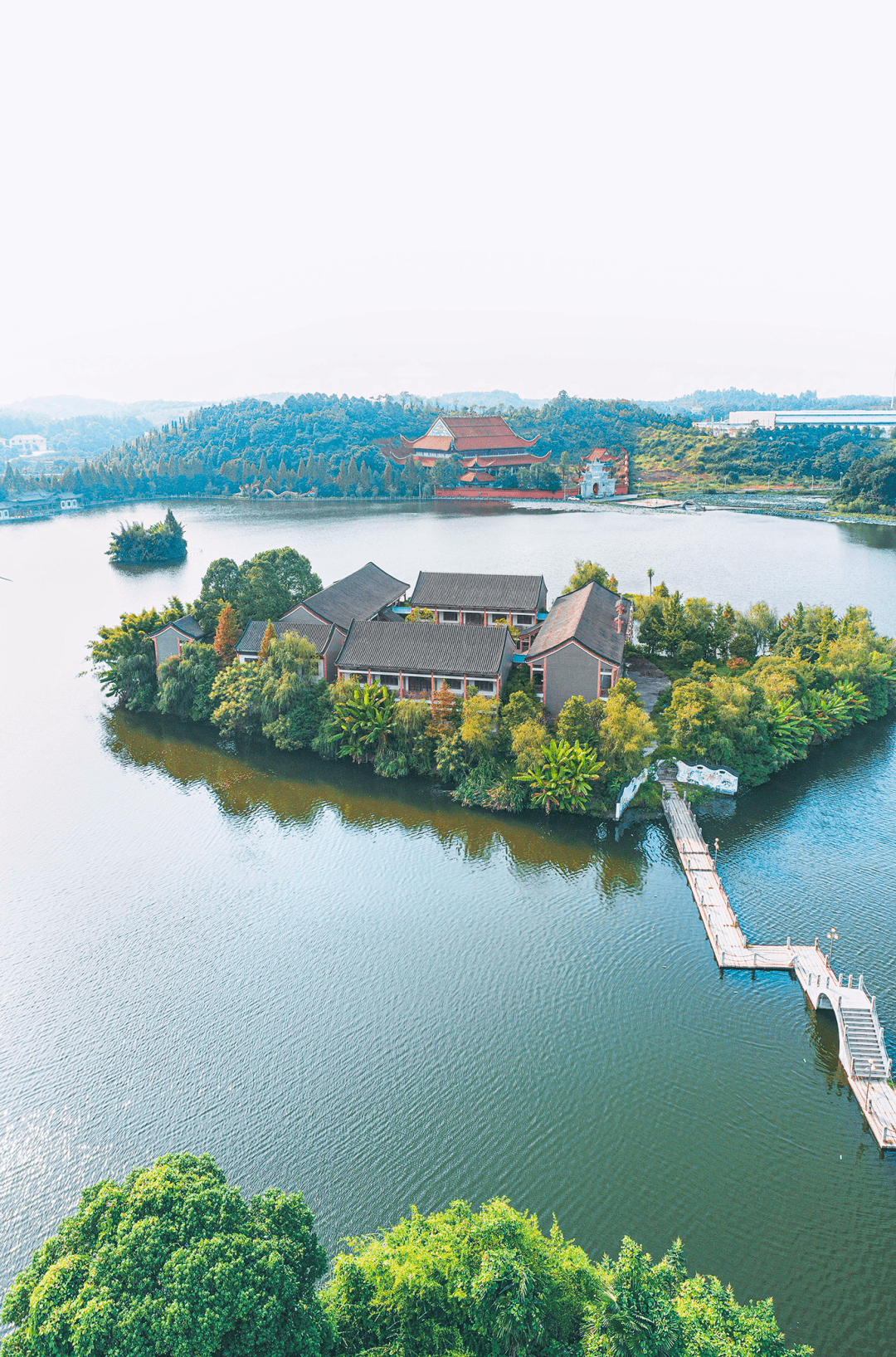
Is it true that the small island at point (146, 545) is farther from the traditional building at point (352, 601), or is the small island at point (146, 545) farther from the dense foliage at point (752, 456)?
the dense foliage at point (752, 456)

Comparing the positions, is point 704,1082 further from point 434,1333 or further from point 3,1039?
point 3,1039

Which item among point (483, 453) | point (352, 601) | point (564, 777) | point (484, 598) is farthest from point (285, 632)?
point (483, 453)

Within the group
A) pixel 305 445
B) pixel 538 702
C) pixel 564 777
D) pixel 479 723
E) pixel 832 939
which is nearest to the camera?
pixel 832 939

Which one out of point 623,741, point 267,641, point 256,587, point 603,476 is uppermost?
point 603,476

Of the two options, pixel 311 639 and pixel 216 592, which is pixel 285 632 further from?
pixel 216 592

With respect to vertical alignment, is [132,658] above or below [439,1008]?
above

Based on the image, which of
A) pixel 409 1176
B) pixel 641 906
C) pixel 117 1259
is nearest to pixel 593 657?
pixel 641 906

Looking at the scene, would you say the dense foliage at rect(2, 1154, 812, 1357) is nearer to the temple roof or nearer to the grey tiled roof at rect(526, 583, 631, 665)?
the grey tiled roof at rect(526, 583, 631, 665)

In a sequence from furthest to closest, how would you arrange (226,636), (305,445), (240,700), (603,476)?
(305,445), (603,476), (226,636), (240,700)
